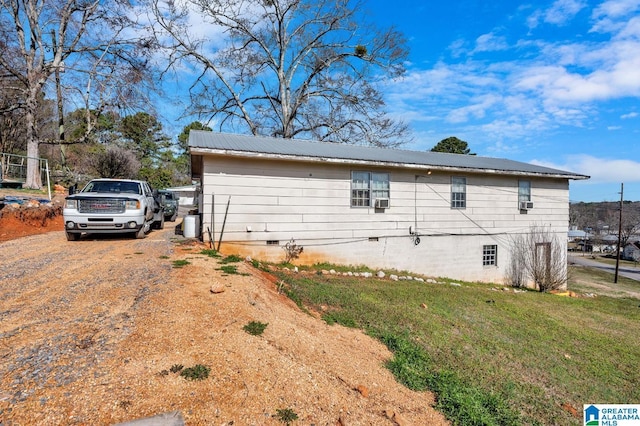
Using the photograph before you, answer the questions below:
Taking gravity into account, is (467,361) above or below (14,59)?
below

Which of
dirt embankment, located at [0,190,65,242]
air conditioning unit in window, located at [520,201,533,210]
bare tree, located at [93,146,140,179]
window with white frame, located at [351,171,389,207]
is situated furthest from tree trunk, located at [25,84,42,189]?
air conditioning unit in window, located at [520,201,533,210]

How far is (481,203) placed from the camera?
11.8 metres

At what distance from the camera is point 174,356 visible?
8.95 ft

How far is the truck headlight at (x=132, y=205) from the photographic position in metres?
7.95

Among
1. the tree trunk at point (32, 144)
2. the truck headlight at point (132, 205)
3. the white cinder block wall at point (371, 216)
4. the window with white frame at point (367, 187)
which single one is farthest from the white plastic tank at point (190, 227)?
the tree trunk at point (32, 144)

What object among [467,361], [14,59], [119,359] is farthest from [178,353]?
[14,59]

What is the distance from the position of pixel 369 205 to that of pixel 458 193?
387 centimetres

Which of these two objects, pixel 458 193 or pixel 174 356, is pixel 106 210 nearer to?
pixel 174 356

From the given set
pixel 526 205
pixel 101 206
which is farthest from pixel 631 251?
pixel 101 206

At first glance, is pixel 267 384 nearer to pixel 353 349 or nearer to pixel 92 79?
pixel 353 349

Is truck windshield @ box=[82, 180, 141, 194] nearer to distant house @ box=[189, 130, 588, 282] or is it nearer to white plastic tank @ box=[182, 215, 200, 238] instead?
white plastic tank @ box=[182, 215, 200, 238]

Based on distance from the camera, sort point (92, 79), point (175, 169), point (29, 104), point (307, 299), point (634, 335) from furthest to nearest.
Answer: point (175, 169), point (92, 79), point (29, 104), point (634, 335), point (307, 299)

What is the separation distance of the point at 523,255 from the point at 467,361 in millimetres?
10287

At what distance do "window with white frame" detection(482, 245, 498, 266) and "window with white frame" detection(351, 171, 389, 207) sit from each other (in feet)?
16.7
